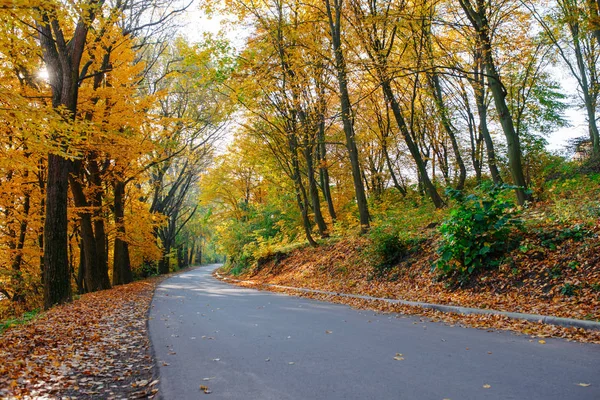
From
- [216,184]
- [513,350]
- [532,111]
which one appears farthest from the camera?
[216,184]

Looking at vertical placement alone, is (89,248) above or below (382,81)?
below

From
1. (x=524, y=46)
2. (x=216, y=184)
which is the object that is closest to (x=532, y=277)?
(x=524, y=46)

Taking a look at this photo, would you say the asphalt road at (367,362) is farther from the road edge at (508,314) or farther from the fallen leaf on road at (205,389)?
the road edge at (508,314)

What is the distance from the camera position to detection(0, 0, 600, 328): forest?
9070mm

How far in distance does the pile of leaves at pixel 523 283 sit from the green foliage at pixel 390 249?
18 cm

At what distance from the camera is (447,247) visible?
989 centimetres

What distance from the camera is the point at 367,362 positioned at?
4750mm

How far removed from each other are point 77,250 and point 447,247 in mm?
21105

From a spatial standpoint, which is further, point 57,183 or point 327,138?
point 327,138

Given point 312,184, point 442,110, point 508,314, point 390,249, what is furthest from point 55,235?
point 442,110

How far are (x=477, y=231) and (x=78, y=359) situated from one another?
27.1ft

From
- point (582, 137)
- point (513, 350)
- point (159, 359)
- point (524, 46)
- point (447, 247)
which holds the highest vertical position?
point (524, 46)

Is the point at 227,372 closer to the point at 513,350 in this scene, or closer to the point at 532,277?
the point at 513,350

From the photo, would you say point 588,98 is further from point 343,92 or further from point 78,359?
point 78,359
